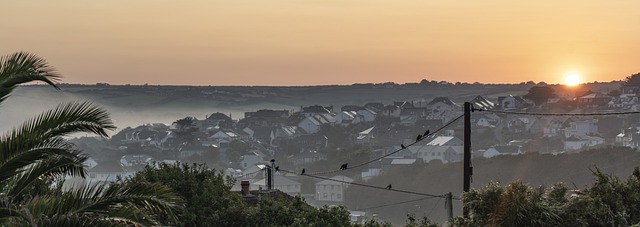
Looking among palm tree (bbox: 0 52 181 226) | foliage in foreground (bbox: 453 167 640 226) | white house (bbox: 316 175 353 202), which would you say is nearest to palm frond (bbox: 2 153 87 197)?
palm tree (bbox: 0 52 181 226)

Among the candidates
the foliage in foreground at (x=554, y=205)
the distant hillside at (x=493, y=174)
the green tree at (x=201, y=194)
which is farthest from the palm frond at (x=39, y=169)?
the distant hillside at (x=493, y=174)

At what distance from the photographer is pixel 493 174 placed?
16100cm

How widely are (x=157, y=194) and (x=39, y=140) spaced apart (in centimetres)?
135

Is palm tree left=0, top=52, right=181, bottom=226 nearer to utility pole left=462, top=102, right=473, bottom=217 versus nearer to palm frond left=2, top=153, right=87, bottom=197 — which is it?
palm frond left=2, top=153, right=87, bottom=197

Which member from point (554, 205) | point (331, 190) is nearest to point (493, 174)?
point (331, 190)

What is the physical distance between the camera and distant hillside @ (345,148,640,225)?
478ft

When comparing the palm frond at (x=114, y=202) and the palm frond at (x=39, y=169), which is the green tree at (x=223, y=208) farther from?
the palm frond at (x=114, y=202)

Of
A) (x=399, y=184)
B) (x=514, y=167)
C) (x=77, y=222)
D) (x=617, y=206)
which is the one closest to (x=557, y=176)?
(x=514, y=167)

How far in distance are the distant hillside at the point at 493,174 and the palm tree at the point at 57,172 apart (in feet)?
400

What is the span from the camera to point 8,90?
546 inches

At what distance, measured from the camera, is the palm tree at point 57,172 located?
12.8 meters

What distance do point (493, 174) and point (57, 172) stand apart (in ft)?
488

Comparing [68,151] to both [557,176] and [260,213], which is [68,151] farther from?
[557,176]

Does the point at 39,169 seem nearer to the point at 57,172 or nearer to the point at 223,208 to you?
the point at 57,172
